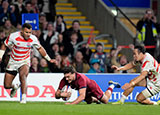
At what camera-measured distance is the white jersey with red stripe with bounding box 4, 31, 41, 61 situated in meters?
14.3

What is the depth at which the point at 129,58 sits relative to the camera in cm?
2178

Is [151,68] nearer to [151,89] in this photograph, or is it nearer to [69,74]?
[151,89]

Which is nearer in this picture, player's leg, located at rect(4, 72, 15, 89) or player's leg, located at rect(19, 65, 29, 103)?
player's leg, located at rect(19, 65, 29, 103)

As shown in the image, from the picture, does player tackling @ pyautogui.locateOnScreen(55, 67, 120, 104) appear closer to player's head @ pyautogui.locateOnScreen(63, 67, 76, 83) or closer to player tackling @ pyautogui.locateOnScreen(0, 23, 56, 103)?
player's head @ pyautogui.locateOnScreen(63, 67, 76, 83)

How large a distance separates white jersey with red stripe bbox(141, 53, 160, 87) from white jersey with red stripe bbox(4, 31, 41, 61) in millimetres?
2997

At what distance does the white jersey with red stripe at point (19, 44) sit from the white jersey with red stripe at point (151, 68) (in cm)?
300

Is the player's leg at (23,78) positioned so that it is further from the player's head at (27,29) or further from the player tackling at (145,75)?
the player tackling at (145,75)

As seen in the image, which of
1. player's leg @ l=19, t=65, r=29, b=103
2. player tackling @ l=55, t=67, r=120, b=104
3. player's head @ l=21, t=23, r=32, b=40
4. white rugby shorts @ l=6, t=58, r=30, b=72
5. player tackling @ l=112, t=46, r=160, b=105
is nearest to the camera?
player tackling @ l=55, t=67, r=120, b=104

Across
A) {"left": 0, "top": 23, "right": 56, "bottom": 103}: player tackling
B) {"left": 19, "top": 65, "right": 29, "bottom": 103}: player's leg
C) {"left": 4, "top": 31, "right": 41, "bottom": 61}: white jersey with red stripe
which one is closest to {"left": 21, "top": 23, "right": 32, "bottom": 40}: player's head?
{"left": 0, "top": 23, "right": 56, "bottom": 103}: player tackling

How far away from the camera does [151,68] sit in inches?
572

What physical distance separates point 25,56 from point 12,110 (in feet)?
11.7

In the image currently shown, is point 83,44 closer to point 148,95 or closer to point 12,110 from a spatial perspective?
point 148,95

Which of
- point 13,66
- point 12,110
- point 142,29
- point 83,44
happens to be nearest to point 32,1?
point 83,44

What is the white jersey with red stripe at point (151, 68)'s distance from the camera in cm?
1445
